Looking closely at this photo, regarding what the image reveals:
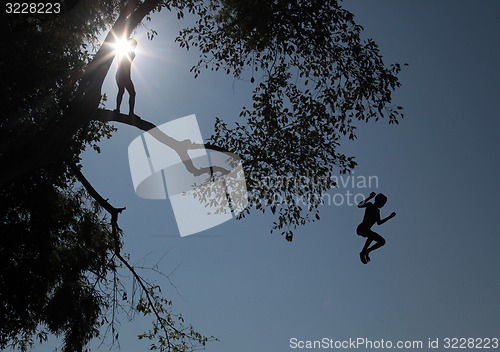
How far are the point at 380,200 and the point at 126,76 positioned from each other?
265 inches

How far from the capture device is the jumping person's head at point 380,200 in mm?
8609

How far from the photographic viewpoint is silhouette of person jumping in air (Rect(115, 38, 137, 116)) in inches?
472

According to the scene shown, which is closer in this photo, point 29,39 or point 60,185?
point 29,39

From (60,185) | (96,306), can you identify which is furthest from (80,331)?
(60,185)

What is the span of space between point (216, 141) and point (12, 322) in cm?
822

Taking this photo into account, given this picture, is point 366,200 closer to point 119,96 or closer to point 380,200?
point 380,200

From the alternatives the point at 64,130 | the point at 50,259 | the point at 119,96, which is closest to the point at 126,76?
the point at 119,96

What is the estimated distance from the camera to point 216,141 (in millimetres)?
14039

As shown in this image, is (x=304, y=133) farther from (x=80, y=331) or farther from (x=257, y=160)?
(x=80, y=331)

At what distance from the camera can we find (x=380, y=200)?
8734 millimetres

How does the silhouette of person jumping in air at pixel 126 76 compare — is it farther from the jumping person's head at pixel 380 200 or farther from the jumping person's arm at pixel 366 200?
the jumping person's head at pixel 380 200

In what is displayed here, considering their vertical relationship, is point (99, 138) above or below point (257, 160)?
above

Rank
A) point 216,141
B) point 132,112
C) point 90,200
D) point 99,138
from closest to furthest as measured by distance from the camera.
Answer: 1. point 132,112
2. point 216,141
3. point 99,138
4. point 90,200

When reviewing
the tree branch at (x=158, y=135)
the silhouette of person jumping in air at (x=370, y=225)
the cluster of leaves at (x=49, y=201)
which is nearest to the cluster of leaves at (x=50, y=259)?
the cluster of leaves at (x=49, y=201)
